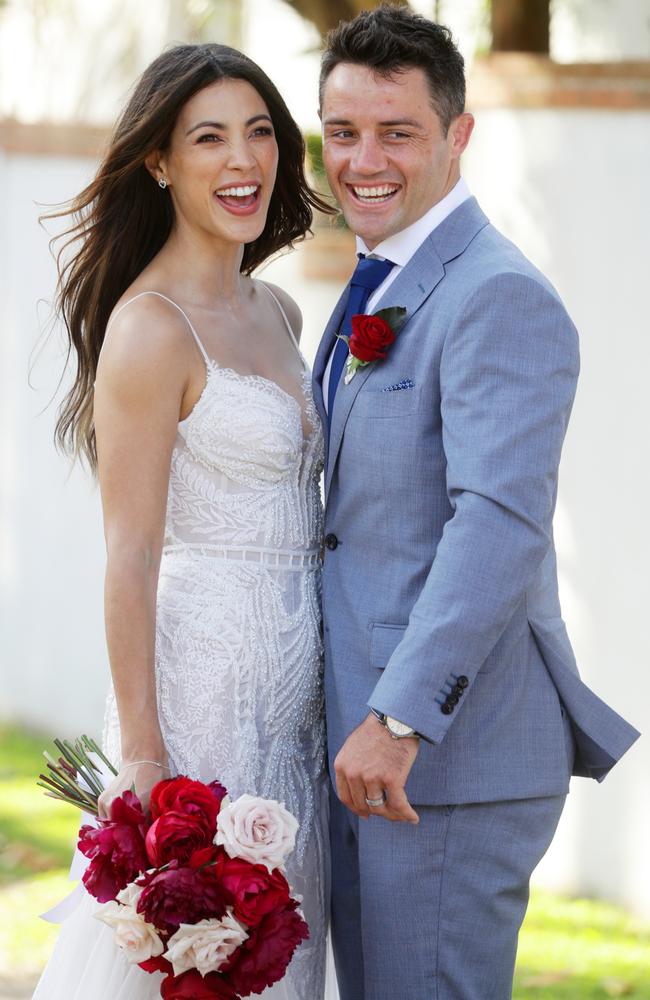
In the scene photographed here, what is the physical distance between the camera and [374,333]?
2818mm

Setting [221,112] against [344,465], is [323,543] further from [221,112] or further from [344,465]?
[221,112]

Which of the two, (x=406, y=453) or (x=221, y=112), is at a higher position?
(x=221, y=112)

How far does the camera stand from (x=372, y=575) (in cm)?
287

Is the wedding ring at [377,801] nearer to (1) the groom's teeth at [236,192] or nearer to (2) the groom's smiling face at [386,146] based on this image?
(2) the groom's smiling face at [386,146]

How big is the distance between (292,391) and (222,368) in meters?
0.23

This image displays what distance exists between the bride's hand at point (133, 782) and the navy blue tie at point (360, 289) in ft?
2.59

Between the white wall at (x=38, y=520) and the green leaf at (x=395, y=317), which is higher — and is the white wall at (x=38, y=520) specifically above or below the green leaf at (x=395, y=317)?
below

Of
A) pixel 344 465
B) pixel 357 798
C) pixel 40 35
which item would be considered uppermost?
pixel 40 35

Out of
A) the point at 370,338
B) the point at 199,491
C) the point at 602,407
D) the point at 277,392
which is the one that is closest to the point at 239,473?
the point at 199,491

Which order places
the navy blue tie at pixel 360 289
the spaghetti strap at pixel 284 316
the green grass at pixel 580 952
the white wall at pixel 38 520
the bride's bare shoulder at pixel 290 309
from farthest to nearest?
the white wall at pixel 38 520 → the green grass at pixel 580 952 → the bride's bare shoulder at pixel 290 309 → the spaghetti strap at pixel 284 316 → the navy blue tie at pixel 360 289

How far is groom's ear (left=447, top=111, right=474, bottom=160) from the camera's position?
3.01m

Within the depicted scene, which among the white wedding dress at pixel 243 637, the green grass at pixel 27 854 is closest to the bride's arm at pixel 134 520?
the white wedding dress at pixel 243 637

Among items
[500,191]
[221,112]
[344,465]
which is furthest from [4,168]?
[344,465]

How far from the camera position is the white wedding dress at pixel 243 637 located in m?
3.02
